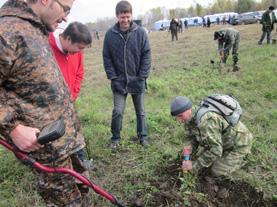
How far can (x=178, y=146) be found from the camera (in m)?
3.34

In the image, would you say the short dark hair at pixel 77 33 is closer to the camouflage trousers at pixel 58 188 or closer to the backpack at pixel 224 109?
the camouflage trousers at pixel 58 188

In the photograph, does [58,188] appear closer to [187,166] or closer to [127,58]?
[187,166]

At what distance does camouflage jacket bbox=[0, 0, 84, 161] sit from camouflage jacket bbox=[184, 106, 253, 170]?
157cm

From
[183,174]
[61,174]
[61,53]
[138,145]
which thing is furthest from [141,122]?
[61,174]

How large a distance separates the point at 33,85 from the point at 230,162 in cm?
246

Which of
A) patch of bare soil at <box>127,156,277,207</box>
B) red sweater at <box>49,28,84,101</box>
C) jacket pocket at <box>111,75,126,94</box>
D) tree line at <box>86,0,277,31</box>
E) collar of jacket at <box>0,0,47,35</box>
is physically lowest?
patch of bare soil at <box>127,156,277,207</box>

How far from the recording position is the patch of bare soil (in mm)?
2227

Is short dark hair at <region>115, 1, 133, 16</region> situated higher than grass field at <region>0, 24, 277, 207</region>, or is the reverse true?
short dark hair at <region>115, 1, 133, 16</region>

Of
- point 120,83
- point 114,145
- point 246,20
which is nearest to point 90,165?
point 114,145

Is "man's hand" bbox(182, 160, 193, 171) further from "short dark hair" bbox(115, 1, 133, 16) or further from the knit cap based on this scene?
"short dark hair" bbox(115, 1, 133, 16)

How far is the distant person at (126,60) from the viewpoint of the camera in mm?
2967

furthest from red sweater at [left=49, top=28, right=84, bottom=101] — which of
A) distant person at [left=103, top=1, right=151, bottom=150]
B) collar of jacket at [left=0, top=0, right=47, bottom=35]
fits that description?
collar of jacket at [left=0, top=0, right=47, bottom=35]

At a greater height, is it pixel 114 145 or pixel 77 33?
pixel 77 33

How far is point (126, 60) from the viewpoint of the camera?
3037 mm
